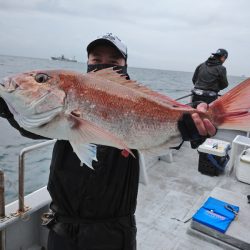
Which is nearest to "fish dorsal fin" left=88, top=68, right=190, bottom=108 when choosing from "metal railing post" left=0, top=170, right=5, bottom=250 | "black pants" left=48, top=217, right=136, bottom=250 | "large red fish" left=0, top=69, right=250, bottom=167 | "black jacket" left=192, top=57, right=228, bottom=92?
"large red fish" left=0, top=69, right=250, bottom=167

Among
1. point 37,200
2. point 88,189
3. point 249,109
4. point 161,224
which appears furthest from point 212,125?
point 161,224

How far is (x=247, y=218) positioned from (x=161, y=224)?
1.24 m

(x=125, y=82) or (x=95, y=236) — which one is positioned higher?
(x=125, y=82)

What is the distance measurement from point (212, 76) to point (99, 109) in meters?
7.39

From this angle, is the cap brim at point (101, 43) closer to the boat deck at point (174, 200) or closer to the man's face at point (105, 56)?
the man's face at point (105, 56)

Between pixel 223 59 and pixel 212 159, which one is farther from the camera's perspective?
pixel 223 59

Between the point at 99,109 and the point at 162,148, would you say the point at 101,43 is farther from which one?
the point at 162,148

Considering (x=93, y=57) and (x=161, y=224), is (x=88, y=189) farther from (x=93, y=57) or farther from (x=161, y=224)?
(x=161, y=224)

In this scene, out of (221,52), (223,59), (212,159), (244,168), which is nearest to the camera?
(244,168)

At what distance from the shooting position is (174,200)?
492 centimetres

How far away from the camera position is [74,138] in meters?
1.60

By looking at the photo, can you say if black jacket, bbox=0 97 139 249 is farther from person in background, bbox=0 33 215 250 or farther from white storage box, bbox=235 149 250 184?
white storage box, bbox=235 149 250 184

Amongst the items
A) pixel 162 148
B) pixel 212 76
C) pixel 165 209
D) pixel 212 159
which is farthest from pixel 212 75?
pixel 162 148

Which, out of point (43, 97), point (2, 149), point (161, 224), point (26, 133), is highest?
point (43, 97)
